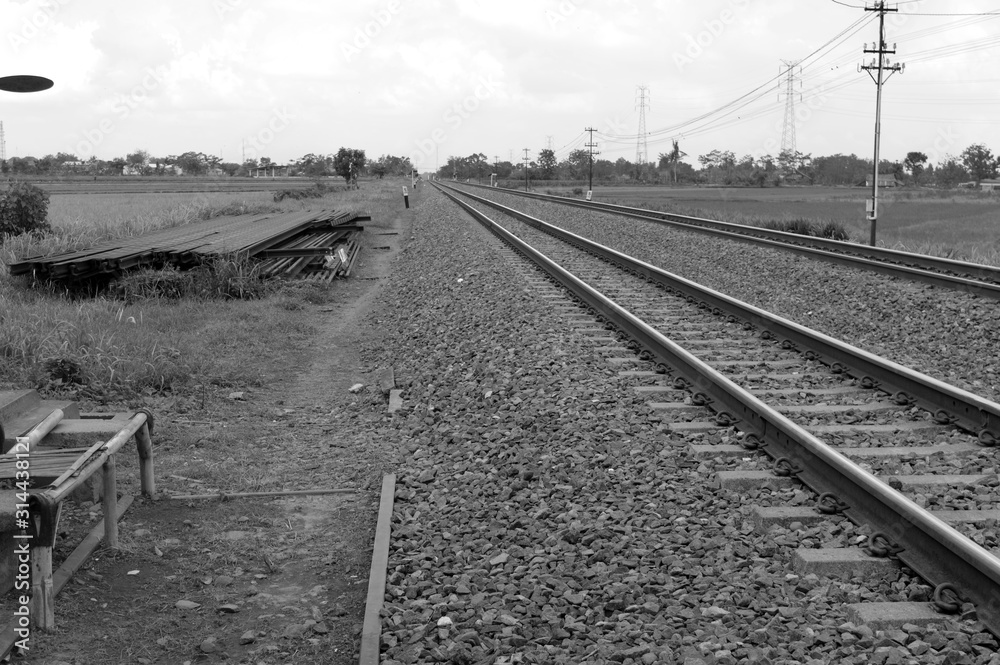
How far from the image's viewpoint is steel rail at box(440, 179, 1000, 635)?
3445 millimetres

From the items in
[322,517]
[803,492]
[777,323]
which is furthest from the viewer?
[777,323]

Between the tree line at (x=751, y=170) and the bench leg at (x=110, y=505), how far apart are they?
99478 mm

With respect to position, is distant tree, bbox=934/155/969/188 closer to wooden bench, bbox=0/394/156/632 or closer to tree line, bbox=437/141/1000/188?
tree line, bbox=437/141/1000/188

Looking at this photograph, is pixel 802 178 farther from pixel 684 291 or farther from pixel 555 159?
pixel 684 291

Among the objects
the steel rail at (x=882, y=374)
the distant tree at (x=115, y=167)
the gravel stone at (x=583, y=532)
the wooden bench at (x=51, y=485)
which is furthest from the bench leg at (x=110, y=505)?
the distant tree at (x=115, y=167)

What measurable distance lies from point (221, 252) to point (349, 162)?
59704 mm

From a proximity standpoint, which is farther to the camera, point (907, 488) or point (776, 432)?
point (776, 432)

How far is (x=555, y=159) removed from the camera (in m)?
163

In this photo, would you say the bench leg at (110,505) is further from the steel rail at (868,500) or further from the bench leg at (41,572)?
the steel rail at (868,500)

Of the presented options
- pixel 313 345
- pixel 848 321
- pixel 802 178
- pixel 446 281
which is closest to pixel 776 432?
pixel 848 321

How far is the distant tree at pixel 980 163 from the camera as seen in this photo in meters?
128

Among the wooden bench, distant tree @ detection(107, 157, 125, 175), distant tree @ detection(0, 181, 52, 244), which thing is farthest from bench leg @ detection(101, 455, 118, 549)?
distant tree @ detection(107, 157, 125, 175)

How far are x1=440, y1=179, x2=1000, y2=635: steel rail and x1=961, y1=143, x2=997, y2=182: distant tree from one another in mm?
140164

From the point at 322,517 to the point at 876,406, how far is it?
156 inches
